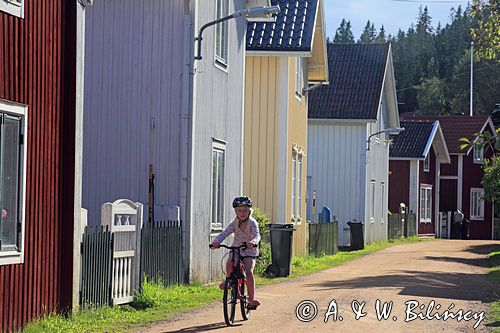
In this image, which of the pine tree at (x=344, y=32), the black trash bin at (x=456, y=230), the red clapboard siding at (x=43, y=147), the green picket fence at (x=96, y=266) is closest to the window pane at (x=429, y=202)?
the black trash bin at (x=456, y=230)

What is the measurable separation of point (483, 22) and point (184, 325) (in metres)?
14.6

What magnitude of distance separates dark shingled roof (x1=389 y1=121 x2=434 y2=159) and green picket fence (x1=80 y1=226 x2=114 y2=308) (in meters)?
40.7

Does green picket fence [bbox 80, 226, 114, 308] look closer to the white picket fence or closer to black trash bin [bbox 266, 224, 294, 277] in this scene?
the white picket fence

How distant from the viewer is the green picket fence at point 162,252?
1727 centimetres

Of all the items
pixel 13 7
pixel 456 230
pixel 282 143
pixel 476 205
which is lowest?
pixel 456 230

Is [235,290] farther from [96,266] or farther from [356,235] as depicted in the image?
[356,235]

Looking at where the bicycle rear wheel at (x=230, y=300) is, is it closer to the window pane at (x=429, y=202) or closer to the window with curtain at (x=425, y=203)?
the window with curtain at (x=425, y=203)

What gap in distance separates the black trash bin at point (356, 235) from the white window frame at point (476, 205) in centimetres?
2771

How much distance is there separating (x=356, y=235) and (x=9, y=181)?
1046 inches

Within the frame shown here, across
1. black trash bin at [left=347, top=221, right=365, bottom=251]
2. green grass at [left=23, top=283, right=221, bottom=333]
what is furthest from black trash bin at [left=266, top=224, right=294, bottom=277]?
black trash bin at [left=347, top=221, right=365, bottom=251]

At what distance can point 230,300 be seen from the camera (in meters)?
14.2

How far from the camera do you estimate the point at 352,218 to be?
40.3 m

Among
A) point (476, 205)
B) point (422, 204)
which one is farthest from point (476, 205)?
point (422, 204)

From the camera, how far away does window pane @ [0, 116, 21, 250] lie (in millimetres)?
12391
